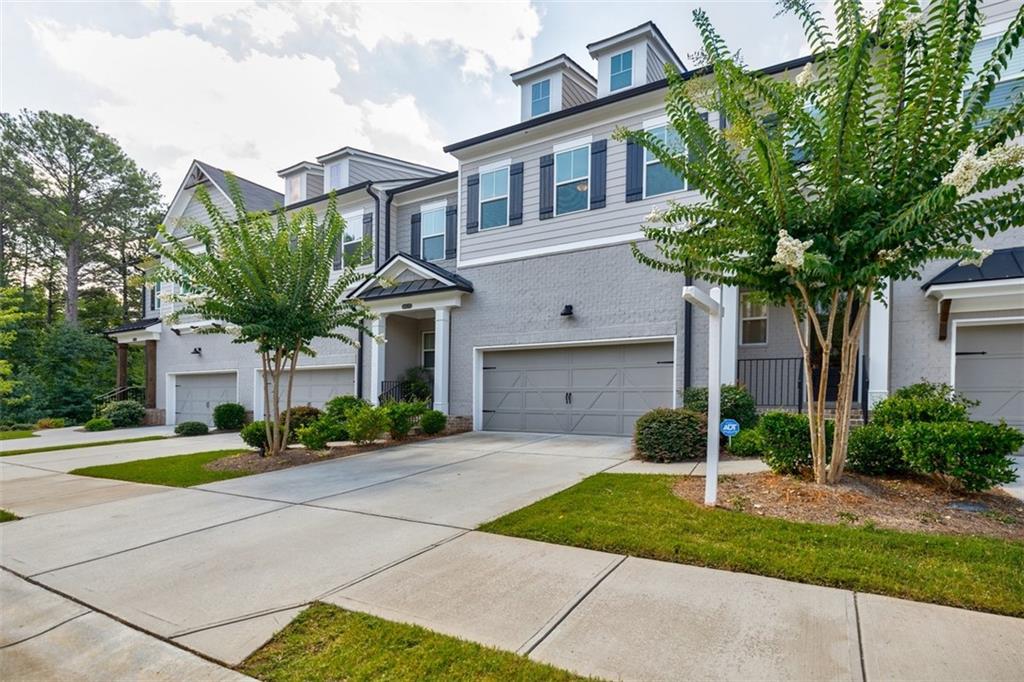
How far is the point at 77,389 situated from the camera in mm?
20344

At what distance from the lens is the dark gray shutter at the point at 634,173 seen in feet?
35.4

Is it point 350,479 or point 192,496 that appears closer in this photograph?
point 192,496

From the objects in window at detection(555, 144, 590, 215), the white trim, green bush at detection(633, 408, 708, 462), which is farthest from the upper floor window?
green bush at detection(633, 408, 708, 462)

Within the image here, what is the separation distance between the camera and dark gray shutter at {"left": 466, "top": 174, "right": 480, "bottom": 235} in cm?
1299

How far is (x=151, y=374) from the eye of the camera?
19.4 m

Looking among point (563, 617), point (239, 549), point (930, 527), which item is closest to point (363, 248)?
point (239, 549)

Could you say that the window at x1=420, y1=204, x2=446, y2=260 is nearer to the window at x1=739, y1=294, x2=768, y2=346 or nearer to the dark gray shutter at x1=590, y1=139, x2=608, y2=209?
the dark gray shutter at x1=590, y1=139, x2=608, y2=209

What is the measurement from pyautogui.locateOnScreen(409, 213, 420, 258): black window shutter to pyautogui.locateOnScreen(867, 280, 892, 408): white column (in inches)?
422

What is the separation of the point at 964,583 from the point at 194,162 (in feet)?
74.6

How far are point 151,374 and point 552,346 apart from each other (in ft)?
54.1

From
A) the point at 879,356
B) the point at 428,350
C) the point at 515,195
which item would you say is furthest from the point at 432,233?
the point at 879,356

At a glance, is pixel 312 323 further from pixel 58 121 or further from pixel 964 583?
pixel 58 121

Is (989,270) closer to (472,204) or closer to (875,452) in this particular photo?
(875,452)

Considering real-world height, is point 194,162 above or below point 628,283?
above
